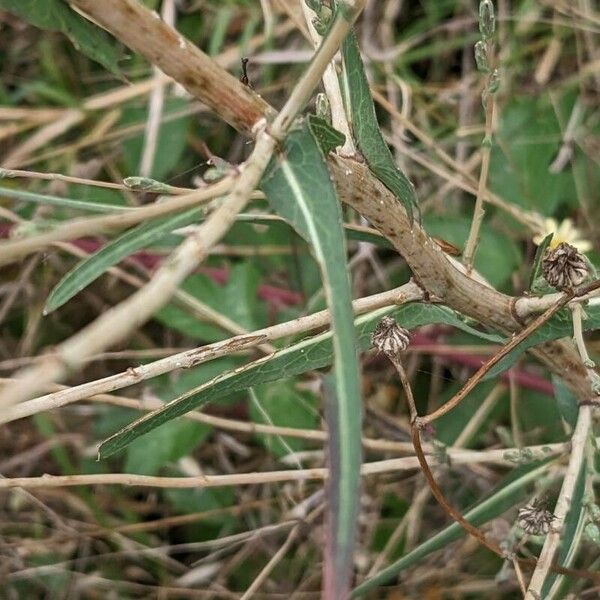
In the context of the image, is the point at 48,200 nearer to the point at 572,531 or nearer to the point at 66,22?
the point at 66,22

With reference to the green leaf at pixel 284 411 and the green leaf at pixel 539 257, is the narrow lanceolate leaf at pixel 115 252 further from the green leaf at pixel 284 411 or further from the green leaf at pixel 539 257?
the green leaf at pixel 284 411

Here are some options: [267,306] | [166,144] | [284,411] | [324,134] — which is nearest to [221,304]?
[267,306]

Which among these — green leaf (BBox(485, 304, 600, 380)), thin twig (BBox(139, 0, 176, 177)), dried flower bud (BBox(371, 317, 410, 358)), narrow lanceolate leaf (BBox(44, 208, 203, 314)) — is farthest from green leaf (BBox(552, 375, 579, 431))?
thin twig (BBox(139, 0, 176, 177))

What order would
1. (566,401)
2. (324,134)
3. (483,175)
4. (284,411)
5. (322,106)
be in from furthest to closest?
(284,411) < (566,401) < (483,175) < (322,106) < (324,134)

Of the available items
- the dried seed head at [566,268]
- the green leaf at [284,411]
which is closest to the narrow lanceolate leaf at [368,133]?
the dried seed head at [566,268]

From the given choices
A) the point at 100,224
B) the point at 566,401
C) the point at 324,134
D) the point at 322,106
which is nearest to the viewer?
the point at 100,224
